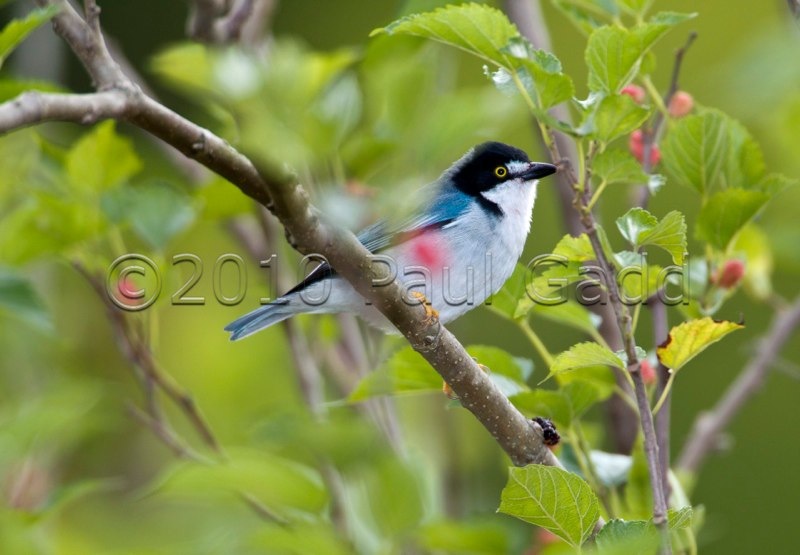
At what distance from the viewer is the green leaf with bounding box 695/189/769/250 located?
2.54 metres

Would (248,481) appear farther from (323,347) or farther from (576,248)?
(323,347)

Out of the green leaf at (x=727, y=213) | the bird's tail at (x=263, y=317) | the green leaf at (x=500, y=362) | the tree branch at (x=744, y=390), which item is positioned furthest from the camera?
the bird's tail at (x=263, y=317)

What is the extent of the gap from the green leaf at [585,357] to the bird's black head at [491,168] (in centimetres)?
206

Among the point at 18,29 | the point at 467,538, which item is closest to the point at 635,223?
the point at 467,538

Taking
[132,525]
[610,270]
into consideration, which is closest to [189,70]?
[610,270]

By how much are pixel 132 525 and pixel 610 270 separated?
8.09 feet

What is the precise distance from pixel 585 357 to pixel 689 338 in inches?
10.6

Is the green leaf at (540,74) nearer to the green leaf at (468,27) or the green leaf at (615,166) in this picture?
the green leaf at (468,27)

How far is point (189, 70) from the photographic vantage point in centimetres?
280

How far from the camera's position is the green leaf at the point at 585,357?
209 centimetres

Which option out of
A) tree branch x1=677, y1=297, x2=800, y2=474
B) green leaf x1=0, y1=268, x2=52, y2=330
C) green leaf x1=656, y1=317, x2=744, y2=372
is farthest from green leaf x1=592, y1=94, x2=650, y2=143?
green leaf x1=0, y1=268, x2=52, y2=330

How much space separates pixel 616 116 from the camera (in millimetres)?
2152

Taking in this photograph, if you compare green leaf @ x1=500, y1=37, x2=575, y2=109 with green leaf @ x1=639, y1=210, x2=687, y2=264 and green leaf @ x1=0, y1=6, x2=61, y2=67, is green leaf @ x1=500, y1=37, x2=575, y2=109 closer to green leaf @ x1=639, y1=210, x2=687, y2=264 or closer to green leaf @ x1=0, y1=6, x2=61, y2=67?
→ green leaf @ x1=639, y1=210, x2=687, y2=264

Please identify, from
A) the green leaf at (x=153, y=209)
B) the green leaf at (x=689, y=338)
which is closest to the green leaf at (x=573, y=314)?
the green leaf at (x=689, y=338)
